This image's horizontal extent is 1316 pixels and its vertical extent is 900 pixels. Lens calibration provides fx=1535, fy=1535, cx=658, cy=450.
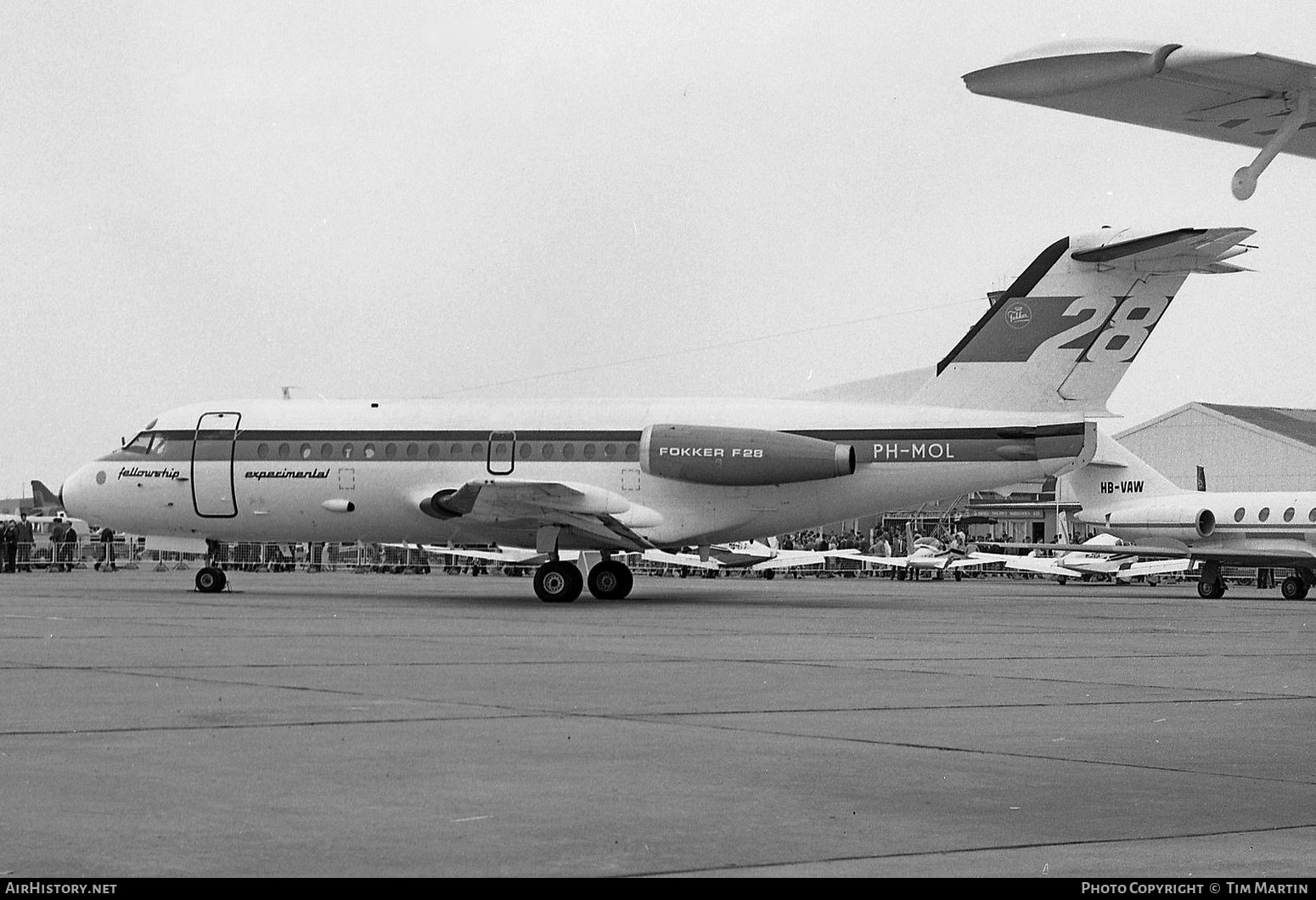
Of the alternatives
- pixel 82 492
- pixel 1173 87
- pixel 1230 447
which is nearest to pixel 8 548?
pixel 82 492

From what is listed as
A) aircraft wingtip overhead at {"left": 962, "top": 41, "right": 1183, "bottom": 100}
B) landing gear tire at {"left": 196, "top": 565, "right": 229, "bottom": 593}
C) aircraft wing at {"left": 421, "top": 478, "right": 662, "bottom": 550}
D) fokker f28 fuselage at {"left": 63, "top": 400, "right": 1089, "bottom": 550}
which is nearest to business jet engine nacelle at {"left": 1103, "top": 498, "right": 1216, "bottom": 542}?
fokker f28 fuselage at {"left": 63, "top": 400, "right": 1089, "bottom": 550}

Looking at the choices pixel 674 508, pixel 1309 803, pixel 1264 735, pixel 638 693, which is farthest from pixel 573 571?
pixel 1309 803

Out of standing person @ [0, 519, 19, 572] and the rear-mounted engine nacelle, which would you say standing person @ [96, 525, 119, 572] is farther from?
the rear-mounted engine nacelle

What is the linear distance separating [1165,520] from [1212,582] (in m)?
2.18

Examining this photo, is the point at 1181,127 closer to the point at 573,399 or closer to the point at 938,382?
the point at 938,382

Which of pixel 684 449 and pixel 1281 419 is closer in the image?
pixel 684 449

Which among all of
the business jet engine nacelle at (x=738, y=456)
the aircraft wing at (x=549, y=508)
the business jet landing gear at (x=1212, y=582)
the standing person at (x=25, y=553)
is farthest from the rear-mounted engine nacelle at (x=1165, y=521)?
the standing person at (x=25, y=553)

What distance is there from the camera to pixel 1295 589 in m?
37.7

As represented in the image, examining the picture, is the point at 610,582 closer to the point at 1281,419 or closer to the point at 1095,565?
the point at 1095,565

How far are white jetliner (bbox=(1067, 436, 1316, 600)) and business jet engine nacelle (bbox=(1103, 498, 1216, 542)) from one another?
0.02m

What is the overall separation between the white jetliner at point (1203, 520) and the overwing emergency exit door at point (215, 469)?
23623mm

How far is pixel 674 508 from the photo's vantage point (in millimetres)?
26344

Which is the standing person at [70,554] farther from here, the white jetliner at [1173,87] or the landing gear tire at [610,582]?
the white jetliner at [1173,87]
